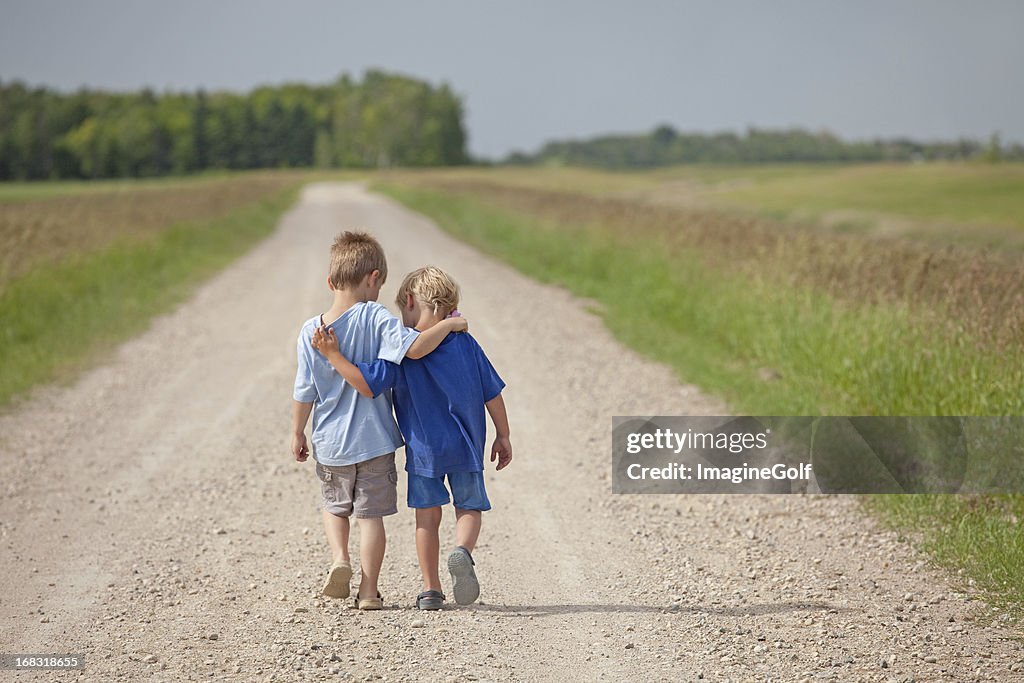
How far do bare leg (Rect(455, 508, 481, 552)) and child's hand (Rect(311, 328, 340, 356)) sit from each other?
0.90m

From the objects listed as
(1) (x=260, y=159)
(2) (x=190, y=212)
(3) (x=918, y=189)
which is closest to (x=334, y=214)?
(2) (x=190, y=212)

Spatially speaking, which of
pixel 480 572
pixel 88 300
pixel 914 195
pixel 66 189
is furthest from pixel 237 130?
pixel 480 572

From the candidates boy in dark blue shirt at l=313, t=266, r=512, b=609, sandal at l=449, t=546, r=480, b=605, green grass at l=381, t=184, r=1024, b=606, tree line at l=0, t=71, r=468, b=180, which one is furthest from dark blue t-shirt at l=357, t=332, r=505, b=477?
tree line at l=0, t=71, r=468, b=180

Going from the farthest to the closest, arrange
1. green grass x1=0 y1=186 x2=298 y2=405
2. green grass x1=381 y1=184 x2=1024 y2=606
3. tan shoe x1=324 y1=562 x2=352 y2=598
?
green grass x1=0 y1=186 x2=298 y2=405
green grass x1=381 y1=184 x2=1024 y2=606
tan shoe x1=324 y1=562 x2=352 y2=598

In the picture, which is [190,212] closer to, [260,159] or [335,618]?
[335,618]

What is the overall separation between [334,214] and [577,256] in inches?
815

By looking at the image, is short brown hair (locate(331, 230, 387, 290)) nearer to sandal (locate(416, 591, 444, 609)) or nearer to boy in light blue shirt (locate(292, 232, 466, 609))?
boy in light blue shirt (locate(292, 232, 466, 609))

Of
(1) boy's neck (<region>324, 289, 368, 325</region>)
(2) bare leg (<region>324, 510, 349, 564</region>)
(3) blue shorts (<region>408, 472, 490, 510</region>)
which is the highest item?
(1) boy's neck (<region>324, 289, 368, 325</region>)

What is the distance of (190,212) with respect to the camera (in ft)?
91.4

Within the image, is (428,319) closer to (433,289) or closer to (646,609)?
(433,289)

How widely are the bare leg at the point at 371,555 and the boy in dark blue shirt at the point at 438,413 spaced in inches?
7.0

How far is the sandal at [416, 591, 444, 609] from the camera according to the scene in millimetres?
4457

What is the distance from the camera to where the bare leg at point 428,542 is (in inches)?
176

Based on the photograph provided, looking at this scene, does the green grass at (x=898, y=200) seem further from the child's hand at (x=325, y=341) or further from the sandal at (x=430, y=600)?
the child's hand at (x=325, y=341)
